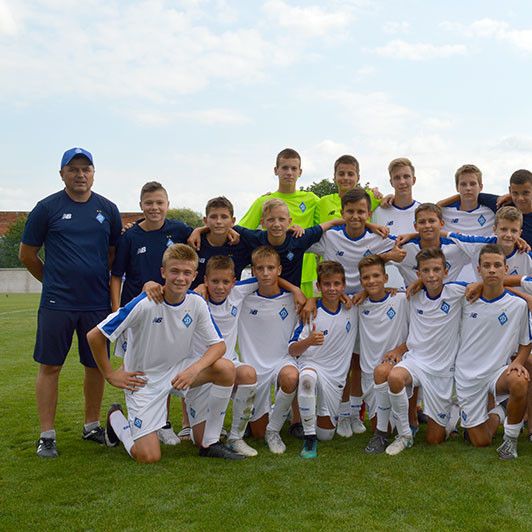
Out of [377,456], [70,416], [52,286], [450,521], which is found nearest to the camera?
[450,521]

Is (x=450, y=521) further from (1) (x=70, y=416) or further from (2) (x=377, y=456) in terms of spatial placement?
(1) (x=70, y=416)

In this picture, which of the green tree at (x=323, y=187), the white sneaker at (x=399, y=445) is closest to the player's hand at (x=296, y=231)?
the white sneaker at (x=399, y=445)

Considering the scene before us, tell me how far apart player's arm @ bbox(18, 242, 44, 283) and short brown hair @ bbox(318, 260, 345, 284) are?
7.42 feet

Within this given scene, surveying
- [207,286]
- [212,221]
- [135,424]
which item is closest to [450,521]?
[135,424]

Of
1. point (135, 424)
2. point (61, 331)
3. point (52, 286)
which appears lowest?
point (135, 424)

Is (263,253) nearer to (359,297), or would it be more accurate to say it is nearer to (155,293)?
(359,297)

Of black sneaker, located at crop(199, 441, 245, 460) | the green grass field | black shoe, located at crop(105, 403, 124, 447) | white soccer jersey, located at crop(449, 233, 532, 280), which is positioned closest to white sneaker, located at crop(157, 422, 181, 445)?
the green grass field

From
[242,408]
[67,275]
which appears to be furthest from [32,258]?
[242,408]

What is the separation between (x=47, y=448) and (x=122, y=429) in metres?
0.56

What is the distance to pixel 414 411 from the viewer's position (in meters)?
5.13

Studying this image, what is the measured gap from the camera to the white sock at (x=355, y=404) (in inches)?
212

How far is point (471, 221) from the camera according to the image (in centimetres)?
571

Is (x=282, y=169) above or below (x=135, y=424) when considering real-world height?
above

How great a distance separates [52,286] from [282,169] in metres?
2.63
